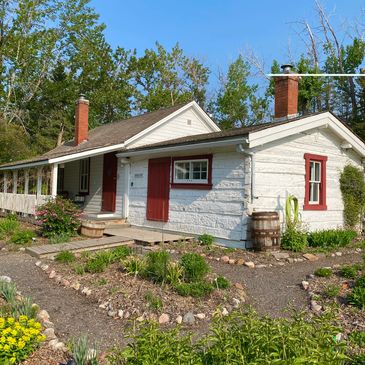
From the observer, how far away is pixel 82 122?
18734 millimetres

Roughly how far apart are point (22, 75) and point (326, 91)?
27914 mm

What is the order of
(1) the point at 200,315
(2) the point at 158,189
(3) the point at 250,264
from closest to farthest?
(1) the point at 200,315 → (3) the point at 250,264 → (2) the point at 158,189

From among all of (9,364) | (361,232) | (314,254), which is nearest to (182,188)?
(314,254)

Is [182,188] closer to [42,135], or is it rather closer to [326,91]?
[326,91]

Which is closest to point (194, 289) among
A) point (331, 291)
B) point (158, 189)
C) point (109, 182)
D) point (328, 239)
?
point (331, 291)

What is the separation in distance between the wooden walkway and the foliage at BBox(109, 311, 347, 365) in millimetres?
6592

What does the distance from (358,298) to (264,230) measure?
3906 mm

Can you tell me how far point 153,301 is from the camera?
18.1 feet

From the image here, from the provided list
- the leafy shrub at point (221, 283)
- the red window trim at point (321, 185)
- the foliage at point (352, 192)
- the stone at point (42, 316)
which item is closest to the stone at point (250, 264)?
the leafy shrub at point (221, 283)

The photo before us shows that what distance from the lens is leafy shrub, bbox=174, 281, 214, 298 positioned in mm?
5863

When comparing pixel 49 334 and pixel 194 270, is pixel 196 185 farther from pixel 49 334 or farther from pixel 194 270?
pixel 49 334

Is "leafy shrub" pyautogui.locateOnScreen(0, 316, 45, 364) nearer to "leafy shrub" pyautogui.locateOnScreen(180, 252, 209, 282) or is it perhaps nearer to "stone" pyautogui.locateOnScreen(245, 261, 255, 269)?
"leafy shrub" pyautogui.locateOnScreen(180, 252, 209, 282)

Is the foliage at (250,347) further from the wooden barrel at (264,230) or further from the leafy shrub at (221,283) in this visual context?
the wooden barrel at (264,230)

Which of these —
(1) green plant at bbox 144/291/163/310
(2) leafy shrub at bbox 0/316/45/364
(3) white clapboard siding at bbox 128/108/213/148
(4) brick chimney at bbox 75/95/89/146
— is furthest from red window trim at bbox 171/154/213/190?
(4) brick chimney at bbox 75/95/89/146
